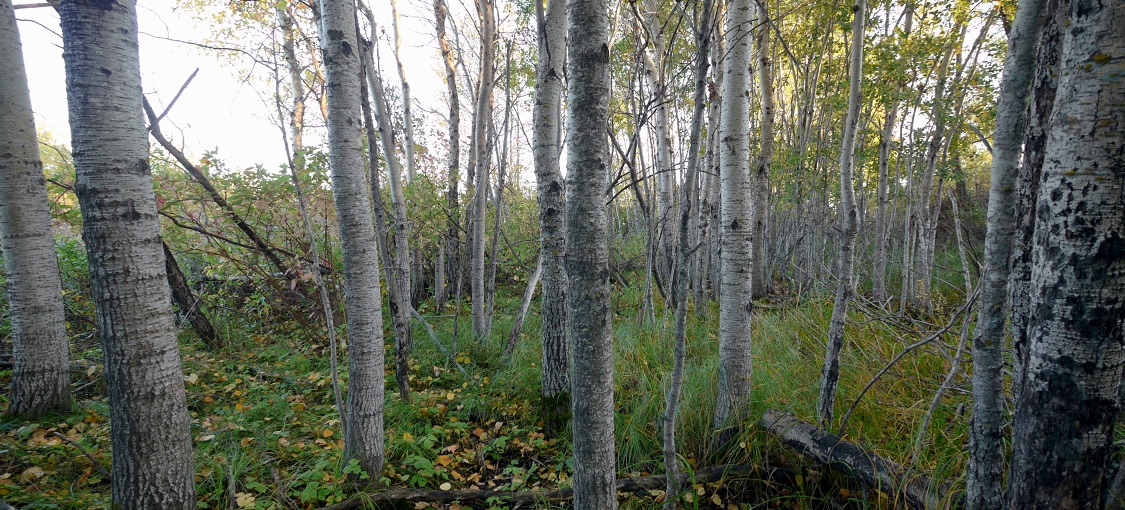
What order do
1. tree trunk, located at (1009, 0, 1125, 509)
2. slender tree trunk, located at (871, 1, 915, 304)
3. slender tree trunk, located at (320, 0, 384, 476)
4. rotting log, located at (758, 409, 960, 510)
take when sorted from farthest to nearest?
slender tree trunk, located at (871, 1, 915, 304), slender tree trunk, located at (320, 0, 384, 476), rotting log, located at (758, 409, 960, 510), tree trunk, located at (1009, 0, 1125, 509)

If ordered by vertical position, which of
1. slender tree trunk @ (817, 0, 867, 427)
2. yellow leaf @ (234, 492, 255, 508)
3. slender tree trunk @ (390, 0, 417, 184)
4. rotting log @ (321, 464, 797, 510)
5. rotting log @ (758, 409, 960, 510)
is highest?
slender tree trunk @ (390, 0, 417, 184)

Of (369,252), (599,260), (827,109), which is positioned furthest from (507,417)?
(827,109)

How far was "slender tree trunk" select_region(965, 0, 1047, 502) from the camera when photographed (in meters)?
1.65

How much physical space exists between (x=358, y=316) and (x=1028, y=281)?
9.81 feet

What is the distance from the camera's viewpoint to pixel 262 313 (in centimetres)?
588

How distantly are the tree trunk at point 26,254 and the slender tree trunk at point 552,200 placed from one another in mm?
3750

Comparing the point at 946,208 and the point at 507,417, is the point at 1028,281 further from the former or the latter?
the point at 946,208

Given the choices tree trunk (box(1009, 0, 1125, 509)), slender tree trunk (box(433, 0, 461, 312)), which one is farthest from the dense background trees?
slender tree trunk (box(433, 0, 461, 312))

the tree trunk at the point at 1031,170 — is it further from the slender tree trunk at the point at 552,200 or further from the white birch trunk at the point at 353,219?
the white birch trunk at the point at 353,219

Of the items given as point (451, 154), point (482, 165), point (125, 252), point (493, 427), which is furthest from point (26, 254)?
point (451, 154)

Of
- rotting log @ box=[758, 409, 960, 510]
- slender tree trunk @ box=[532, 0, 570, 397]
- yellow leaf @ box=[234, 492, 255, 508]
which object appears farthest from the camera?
slender tree trunk @ box=[532, 0, 570, 397]

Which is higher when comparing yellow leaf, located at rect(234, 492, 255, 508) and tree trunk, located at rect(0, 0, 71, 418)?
tree trunk, located at rect(0, 0, 71, 418)

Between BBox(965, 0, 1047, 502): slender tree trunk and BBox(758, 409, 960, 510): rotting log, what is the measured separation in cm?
44

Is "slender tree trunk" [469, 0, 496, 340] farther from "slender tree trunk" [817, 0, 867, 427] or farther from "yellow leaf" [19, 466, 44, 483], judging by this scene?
"yellow leaf" [19, 466, 44, 483]
